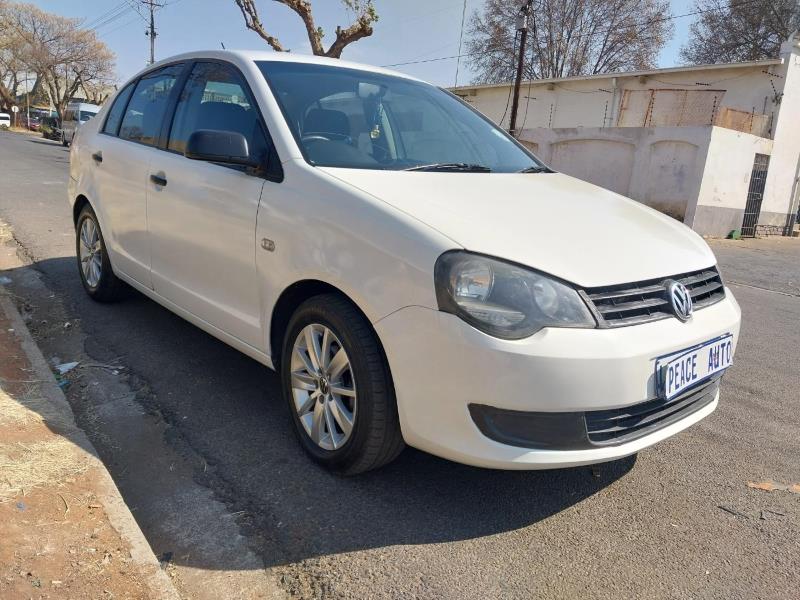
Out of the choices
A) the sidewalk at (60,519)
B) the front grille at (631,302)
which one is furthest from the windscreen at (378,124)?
the sidewalk at (60,519)

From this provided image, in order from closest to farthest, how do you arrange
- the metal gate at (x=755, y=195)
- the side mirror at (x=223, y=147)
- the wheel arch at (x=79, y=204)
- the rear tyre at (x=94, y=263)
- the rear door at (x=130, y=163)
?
1. the side mirror at (x=223, y=147)
2. the rear door at (x=130, y=163)
3. the rear tyre at (x=94, y=263)
4. the wheel arch at (x=79, y=204)
5. the metal gate at (x=755, y=195)

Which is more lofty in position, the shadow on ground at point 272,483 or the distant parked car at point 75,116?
the distant parked car at point 75,116

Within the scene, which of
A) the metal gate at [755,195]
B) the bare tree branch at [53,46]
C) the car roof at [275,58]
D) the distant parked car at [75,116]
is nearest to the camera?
→ the car roof at [275,58]

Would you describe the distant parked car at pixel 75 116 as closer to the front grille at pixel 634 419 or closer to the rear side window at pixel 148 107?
the rear side window at pixel 148 107

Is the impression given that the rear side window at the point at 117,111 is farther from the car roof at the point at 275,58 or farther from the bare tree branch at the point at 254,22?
the bare tree branch at the point at 254,22

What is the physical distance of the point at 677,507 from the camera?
2.67 m

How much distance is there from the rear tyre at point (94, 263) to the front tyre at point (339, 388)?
245 centimetres

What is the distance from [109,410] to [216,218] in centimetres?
114

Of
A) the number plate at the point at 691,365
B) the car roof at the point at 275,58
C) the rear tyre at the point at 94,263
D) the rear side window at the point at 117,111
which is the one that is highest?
the car roof at the point at 275,58

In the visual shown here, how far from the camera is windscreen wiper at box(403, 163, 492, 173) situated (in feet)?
9.81

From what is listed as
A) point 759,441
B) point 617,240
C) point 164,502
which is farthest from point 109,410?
point 759,441

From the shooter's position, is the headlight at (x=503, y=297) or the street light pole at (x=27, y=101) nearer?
the headlight at (x=503, y=297)

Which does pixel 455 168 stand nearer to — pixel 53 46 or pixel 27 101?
pixel 53 46

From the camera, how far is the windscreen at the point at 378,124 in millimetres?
2961
